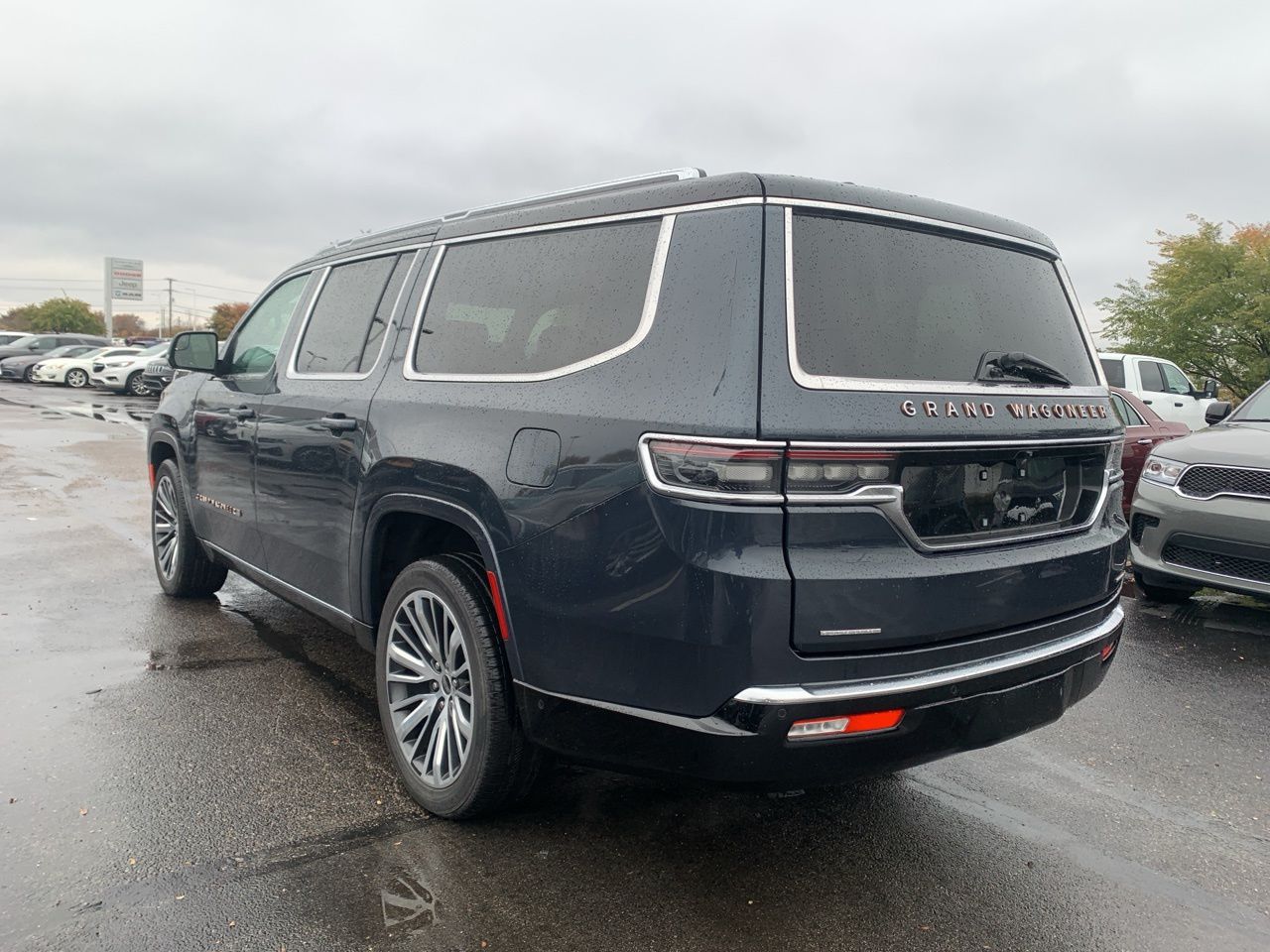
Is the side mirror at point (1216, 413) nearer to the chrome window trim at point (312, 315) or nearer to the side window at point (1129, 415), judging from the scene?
the side window at point (1129, 415)

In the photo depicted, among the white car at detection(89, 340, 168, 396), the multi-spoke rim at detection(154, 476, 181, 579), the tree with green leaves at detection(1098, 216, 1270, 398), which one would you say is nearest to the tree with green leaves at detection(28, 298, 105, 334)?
the white car at detection(89, 340, 168, 396)

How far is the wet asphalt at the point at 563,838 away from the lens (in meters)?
2.66

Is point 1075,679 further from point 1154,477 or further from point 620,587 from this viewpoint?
point 1154,477

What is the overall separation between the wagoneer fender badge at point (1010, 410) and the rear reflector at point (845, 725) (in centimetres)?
75

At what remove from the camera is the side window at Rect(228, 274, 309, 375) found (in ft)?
15.4

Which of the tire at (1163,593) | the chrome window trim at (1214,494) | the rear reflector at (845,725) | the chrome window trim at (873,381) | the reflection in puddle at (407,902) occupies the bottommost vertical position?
the reflection in puddle at (407,902)

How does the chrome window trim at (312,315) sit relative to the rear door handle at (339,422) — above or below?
above

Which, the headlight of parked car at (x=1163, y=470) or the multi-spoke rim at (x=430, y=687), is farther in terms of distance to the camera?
the headlight of parked car at (x=1163, y=470)

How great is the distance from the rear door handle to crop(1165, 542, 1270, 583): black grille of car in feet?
16.1

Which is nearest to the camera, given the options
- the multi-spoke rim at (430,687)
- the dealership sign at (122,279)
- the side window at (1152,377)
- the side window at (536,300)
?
the side window at (536,300)

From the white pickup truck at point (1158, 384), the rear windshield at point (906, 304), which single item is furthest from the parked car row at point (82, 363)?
the rear windshield at point (906, 304)

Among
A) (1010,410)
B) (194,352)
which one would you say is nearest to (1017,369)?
(1010,410)

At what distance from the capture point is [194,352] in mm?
5078

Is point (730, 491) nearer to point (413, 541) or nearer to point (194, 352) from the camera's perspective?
point (413, 541)
